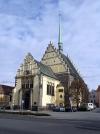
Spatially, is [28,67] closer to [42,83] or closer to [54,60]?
[42,83]

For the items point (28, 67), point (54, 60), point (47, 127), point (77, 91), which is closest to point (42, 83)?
point (28, 67)

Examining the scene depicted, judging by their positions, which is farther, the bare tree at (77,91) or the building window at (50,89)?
the bare tree at (77,91)

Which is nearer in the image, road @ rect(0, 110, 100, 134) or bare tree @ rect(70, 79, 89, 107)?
road @ rect(0, 110, 100, 134)

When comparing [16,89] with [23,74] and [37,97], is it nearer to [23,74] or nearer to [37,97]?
[23,74]

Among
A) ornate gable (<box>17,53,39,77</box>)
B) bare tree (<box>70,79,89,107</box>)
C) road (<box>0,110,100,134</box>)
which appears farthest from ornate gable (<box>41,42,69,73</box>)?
road (<box>0,110,100,134</box>)

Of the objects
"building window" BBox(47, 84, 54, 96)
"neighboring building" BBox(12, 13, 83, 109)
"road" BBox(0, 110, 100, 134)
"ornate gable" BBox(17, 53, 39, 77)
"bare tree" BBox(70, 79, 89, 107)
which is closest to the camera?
"road" BBox(0, 110, 100, 134)

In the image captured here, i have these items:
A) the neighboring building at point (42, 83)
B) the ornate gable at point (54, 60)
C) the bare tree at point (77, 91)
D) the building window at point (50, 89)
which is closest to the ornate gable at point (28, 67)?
the neighboring building at point (42, 83)

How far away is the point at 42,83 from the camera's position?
163 ft

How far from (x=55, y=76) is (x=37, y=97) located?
1171 centimetres

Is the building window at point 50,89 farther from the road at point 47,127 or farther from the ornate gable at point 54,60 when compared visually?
the road at point 47,127

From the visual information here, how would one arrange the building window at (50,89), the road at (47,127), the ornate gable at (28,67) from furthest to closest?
the ornate gable at (28,67) < the building window at (50,89) < the road at (47,127)

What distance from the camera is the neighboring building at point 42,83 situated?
5012 centimetres

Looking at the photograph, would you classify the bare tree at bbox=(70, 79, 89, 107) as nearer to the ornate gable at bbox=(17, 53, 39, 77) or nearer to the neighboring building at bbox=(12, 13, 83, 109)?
the neighboring building at bbox=(12, 13, 83, 109)

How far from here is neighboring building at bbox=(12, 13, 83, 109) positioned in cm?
5012
